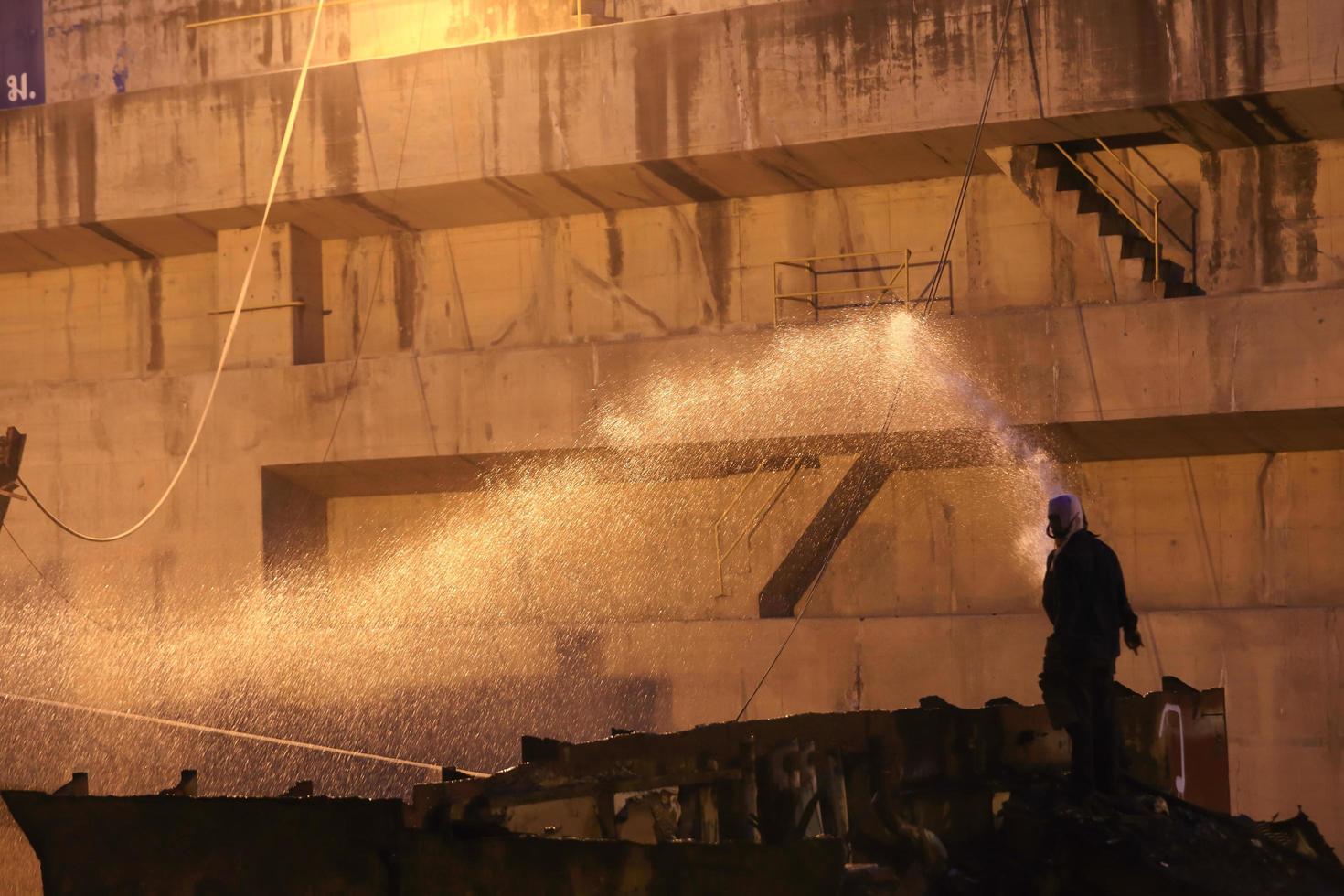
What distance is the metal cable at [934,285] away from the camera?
16516mm

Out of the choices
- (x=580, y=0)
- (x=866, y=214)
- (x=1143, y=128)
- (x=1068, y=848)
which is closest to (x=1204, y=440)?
(x=1143, y=128)

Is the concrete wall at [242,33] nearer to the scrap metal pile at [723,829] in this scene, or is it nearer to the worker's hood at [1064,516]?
the worker's hood at [1064,516]

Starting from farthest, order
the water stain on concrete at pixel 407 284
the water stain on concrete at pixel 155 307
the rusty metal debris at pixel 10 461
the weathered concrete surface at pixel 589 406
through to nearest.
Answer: the water stain on concrete at pixel 155 307 → the water stain on concrete at pixel 407 284 → the weathered concrete surface at pixel 589 406 → the rusty metal debris at pixel 10 461

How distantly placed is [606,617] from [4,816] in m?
6.78

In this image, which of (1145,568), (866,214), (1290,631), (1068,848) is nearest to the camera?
(1068,848)

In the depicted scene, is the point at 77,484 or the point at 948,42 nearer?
the point at 948,42

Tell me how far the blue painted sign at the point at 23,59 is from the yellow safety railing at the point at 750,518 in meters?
11.0

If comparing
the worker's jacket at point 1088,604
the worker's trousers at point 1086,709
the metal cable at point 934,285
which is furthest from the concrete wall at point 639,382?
the worker's jacket at point 1088,604

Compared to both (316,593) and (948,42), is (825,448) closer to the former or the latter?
(948,42)

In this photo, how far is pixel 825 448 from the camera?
1784cm

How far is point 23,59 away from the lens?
879 inches

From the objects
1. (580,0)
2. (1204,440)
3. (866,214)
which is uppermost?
(580,0)

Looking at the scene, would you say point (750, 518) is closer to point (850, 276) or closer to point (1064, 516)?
point (850, 276)

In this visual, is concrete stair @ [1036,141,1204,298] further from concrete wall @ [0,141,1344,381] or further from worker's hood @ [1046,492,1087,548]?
worker's hood @ [1046,492,1087,548]
